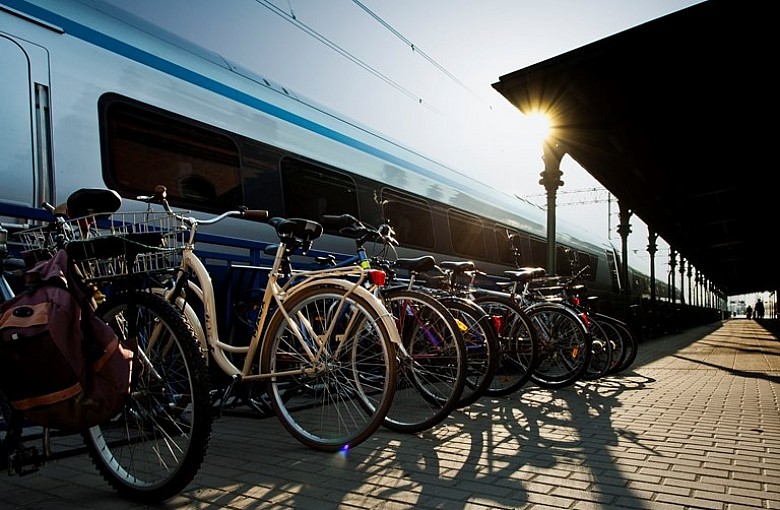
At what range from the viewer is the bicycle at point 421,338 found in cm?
353

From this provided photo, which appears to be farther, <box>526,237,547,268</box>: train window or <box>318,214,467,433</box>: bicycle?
<box>526,237,547,268</box>: train window

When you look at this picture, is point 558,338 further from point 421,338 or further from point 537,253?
point 537,253

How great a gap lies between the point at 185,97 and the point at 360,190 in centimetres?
260

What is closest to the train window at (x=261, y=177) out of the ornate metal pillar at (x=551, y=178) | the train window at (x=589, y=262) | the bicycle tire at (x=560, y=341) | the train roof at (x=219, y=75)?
the train roof at (x=219, y=75)

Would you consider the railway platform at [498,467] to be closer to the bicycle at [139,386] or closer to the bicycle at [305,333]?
the bicycle at [139,386]

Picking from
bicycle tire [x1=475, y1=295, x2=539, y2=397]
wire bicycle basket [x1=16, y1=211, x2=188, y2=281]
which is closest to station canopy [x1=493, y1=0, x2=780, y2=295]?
bicycle tire [x1=475, y1=295, x2=539, y2=397]

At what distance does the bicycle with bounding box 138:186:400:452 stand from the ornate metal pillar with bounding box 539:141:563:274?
6896 mm

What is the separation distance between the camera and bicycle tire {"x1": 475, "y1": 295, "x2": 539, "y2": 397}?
16.7 feet

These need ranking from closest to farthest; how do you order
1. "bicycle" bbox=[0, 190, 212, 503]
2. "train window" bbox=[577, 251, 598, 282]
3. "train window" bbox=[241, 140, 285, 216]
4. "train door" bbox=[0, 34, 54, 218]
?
"bicycle" bbox=[0, 190, 212, 503]
"train door" bbox=[0, 34, 54, 218]
"train window" bbox=[241, 140, 285, 216]
"train window" bbox=[577, 251, 598, 282]

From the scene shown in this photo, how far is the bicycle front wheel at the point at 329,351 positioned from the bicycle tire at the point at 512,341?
2.19m

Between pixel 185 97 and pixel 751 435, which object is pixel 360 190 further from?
pixel 751 435

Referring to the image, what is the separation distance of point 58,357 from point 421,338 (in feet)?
7.73

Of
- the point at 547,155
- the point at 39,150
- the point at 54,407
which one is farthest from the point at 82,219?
the point at 547,155

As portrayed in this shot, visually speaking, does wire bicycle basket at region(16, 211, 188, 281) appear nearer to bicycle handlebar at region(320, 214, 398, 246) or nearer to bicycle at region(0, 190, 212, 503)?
bicycle at region(0, 190, 212, 503)
